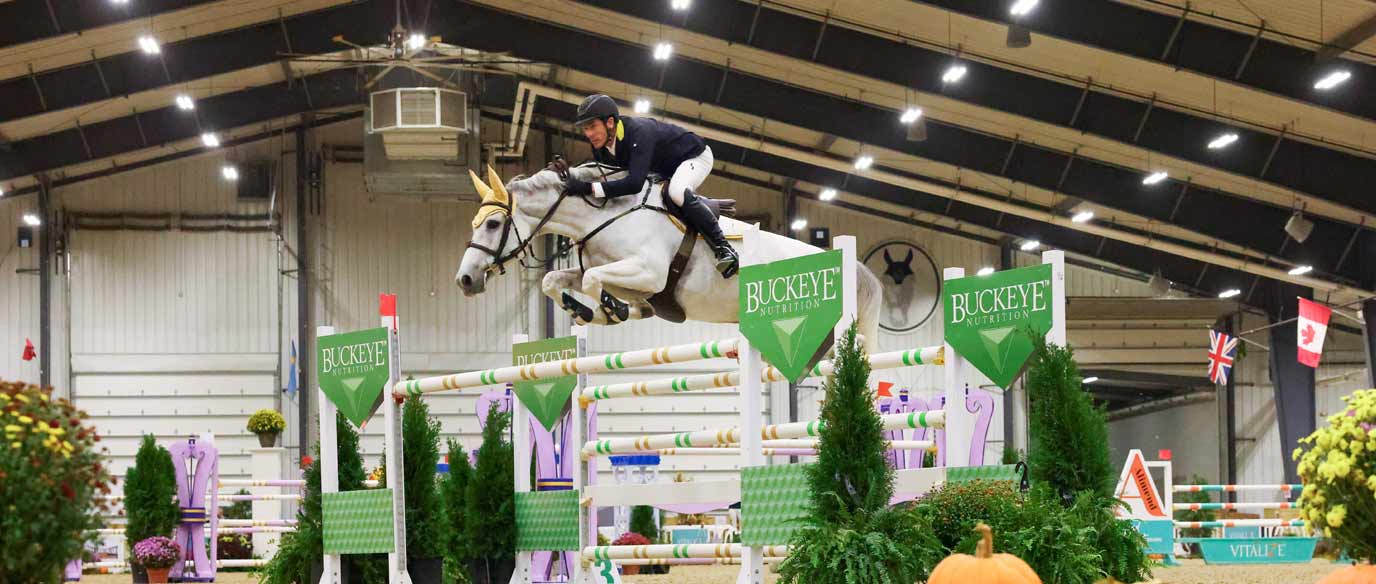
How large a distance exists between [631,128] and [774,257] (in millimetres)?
759

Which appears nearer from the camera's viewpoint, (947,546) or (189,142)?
(947,546)

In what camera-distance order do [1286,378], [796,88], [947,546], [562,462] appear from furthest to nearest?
[1286,378] < [796,88] < [562,462] < [947,546]

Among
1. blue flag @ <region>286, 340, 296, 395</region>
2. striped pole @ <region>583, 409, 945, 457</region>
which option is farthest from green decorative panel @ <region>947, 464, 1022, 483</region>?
blue flag @ <region>286, 340, 296, 395</region>

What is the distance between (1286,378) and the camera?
18906 millimetres

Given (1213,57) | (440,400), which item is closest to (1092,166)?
(1213,57)

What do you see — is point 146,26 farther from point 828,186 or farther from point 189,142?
point 828,186

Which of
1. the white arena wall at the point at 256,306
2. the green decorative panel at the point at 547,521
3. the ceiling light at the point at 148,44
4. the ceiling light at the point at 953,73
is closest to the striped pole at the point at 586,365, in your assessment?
the green decorative panel at the point at 547,521

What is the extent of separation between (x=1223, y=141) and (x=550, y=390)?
9718mm

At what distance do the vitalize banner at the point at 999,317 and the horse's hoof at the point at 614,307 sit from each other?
1.30 m

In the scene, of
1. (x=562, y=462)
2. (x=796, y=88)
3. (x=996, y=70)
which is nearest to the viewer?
(x=562, y=462)

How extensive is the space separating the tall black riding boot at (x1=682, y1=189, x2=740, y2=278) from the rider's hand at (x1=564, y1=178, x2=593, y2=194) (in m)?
0.37

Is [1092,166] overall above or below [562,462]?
above

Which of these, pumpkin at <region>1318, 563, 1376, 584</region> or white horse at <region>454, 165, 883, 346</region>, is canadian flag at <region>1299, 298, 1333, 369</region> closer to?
white horse at <region>454, 165, 883, 346</region>

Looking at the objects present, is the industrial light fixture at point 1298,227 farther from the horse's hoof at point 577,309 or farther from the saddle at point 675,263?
the horse's hoof at point 577,309
